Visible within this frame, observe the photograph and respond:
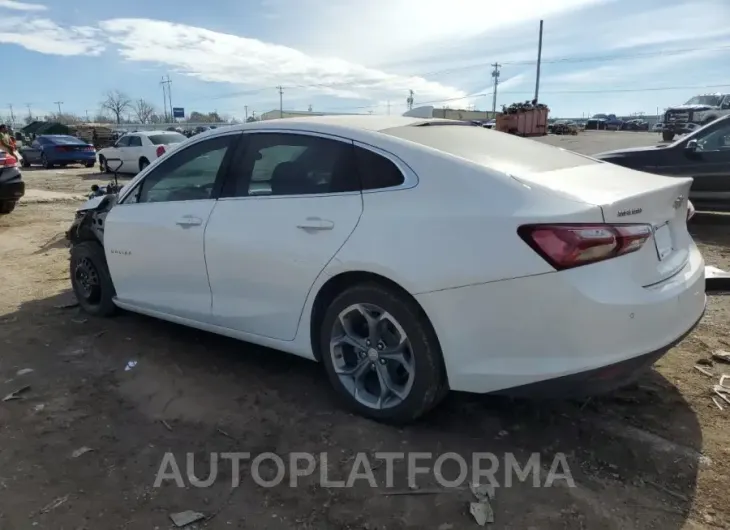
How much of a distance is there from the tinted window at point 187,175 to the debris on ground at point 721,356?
3493 mm

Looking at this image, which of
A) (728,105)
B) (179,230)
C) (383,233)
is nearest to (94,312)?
(179,230)

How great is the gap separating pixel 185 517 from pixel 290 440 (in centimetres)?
69

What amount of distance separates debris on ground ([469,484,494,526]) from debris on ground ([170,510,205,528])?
1.16 metres

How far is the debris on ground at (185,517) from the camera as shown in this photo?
2477mm

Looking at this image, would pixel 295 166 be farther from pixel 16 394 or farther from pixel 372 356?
pixel 16 394

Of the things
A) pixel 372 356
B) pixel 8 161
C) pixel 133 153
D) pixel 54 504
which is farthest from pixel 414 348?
pixel 133 153

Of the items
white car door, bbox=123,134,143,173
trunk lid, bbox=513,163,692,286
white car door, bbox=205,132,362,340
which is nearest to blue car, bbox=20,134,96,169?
white car door, bbox=123,134,143,173

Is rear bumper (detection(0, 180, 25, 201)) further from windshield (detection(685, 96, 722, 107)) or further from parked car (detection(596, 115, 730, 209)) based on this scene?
windshield (detection(685, 96, 722, 107))

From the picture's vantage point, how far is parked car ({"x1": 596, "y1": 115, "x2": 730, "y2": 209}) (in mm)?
7949

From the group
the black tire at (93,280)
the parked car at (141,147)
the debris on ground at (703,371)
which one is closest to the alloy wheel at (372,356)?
the debris on ground at (703,371)

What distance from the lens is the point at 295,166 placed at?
135 inches

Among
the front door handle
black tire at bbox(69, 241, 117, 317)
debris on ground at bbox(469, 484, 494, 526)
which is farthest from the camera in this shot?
black tire at bbox(69, 241, 117, 317)

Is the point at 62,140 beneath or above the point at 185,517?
above

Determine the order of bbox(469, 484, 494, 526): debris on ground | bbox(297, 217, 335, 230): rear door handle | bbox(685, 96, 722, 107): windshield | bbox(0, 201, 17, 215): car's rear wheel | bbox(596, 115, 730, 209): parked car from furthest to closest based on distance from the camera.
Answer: bbox(685, 96, 722, 107): windshield, bbox(0, 201, 17, 215): car's rear wheel, bbox(596, 115, 730, 209): parked car, bbox(297, 217, 335, 230): rear door handle, bbox(469, 484, 494, 526): debris on ground
